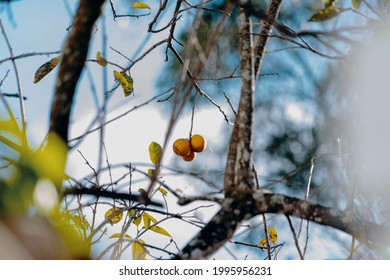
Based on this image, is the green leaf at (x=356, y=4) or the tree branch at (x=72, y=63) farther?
the green leaf at (x=356, y=4)

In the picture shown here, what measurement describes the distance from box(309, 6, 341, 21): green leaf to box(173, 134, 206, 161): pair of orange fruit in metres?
0.45

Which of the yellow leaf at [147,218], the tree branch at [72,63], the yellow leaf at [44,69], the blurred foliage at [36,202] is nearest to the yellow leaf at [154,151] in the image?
the yellow leaf at [147,218]

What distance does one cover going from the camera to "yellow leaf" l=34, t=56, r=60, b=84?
91 cm

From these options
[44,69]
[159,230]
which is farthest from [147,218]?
[44,69]

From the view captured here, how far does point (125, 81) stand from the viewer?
976mm

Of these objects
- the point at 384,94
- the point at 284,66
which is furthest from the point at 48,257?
the point at 284,66

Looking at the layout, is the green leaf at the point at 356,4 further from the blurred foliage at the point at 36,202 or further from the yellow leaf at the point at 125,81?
the blurred foliage at the point at 36,202

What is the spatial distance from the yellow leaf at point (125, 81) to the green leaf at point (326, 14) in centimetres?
43

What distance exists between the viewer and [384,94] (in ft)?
3.39

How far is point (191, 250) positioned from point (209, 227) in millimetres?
37

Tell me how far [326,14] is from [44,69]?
21.6 inches

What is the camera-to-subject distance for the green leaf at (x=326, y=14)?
70 cm

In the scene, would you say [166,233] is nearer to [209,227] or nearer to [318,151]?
[209,227]

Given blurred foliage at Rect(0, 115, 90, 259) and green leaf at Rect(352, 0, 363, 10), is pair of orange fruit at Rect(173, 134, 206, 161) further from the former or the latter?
blurred foliage at Rect(0, 115, 90, 259)
